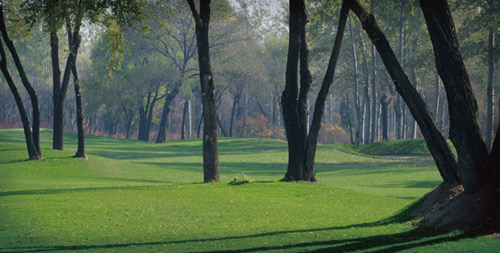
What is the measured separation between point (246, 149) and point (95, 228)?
120 ft

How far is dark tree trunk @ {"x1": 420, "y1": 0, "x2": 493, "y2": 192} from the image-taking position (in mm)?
9078

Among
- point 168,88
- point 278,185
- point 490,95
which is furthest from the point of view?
point 168,88

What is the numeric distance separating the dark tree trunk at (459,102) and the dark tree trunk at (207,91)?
10990 mm

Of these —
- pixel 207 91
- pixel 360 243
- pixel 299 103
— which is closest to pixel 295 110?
pixel 299 103

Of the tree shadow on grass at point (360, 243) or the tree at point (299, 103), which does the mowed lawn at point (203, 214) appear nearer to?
the tree shadow on grass at point (360, 243)

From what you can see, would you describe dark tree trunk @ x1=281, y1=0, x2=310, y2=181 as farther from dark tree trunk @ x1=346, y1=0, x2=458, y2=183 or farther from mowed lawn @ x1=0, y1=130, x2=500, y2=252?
dark tree trunk @ x1=346, y1=0, x2=458, y2=183

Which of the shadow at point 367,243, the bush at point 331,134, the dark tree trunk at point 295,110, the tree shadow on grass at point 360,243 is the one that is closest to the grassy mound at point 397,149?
the dark tree trunk at point 295,110

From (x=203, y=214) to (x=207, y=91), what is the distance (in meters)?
7.04

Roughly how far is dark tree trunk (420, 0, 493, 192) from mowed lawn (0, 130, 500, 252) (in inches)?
49.1

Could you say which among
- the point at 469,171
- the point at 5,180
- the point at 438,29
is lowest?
the point at 5,180

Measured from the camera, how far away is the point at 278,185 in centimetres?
1828

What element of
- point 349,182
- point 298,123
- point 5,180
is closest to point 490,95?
point 349,182

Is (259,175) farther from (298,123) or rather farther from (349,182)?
(298,123)

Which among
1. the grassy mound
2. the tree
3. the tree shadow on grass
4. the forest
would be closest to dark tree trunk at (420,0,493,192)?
the forest
